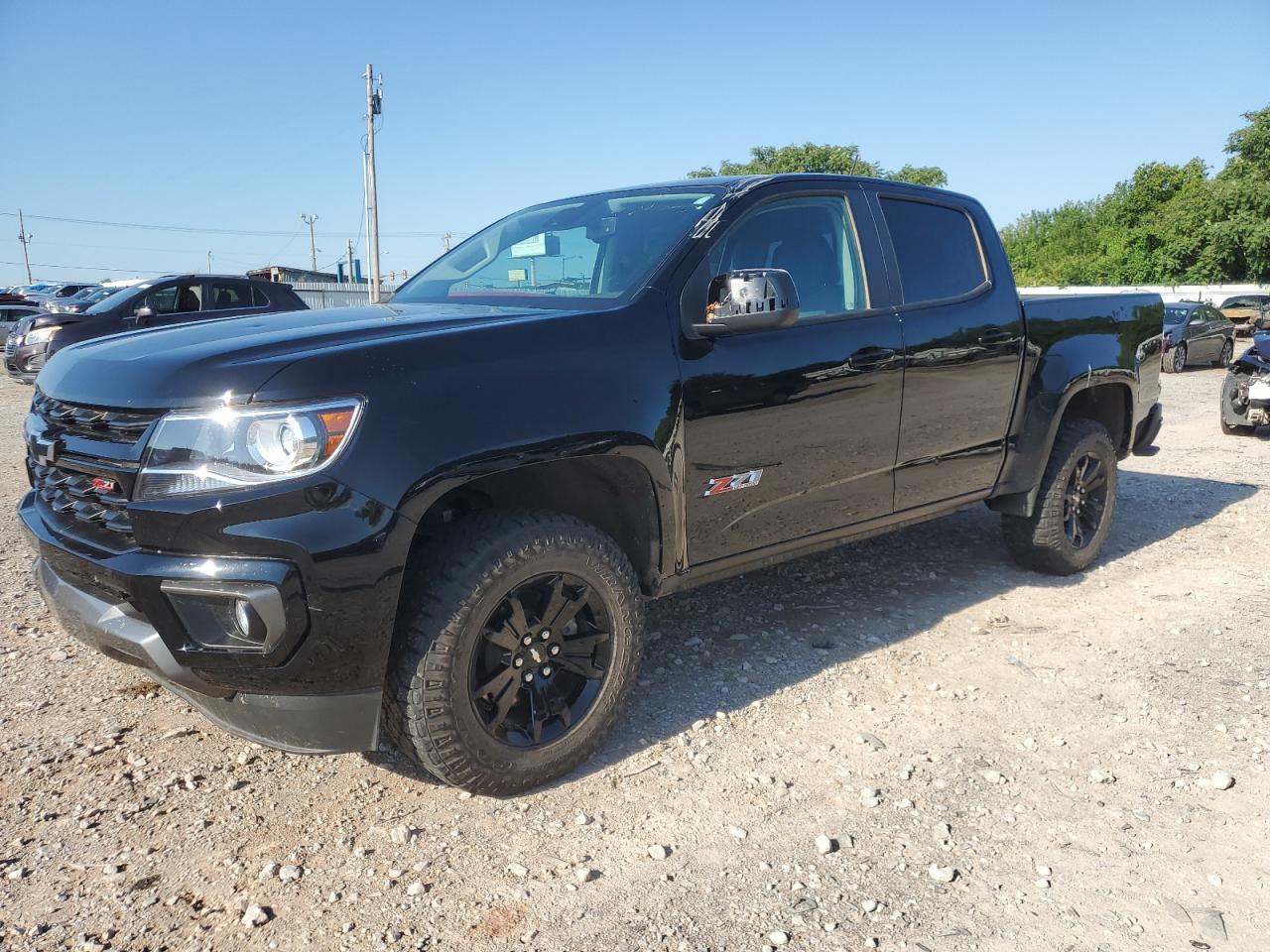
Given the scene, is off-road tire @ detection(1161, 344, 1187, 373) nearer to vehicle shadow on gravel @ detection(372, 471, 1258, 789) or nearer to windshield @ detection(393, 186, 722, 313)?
vehicle shadow on gravel @ detection(372, 471, 1258, 789)

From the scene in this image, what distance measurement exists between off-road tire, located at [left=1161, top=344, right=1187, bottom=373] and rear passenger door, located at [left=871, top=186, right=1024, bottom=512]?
16687 mm

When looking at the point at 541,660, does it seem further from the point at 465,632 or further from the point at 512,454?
the point at 512,454

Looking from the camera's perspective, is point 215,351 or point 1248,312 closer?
point 215,351

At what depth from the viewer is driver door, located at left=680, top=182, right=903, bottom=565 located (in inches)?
127

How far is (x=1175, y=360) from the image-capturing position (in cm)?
1892

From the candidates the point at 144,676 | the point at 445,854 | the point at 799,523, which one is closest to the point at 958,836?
the point at 799,523

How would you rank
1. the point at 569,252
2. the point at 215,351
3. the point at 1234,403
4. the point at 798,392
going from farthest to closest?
1. the point at 1234,403
2. the point at 569,252
3. the point at 798,392
4. the point at 215,351

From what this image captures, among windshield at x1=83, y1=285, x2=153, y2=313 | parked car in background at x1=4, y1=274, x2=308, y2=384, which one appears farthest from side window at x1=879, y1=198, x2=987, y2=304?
windshield at x1=83, y1=285, x2=153, y2=313

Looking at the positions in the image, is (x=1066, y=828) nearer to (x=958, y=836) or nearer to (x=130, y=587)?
(x=958, y=836)

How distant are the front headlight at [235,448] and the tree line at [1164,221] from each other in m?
25.7

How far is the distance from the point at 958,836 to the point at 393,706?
168cm

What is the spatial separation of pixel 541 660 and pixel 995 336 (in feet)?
8.89

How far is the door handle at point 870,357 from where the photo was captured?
367cm

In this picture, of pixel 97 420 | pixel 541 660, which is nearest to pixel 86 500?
pixel 97 420
